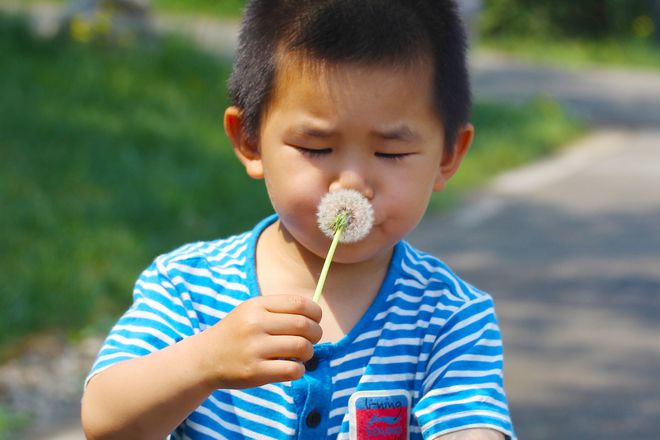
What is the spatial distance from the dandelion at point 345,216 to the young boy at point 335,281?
0.06ft

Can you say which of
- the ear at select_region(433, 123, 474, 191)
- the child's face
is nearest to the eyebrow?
the child's face

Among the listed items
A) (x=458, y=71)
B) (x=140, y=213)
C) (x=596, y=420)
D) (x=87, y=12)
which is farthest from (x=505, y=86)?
(x=458, y=71)

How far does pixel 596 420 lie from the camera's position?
377cm

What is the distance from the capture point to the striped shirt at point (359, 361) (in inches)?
69.0

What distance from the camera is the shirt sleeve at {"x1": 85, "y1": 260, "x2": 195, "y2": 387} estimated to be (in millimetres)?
1760

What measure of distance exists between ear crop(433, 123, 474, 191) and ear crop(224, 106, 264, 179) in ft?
0.94

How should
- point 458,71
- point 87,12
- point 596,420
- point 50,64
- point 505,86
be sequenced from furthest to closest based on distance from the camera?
point 505,86 → point 87,12 → point 50,64 → point 596,420 → point 458,71

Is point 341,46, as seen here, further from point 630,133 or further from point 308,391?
point 630,133

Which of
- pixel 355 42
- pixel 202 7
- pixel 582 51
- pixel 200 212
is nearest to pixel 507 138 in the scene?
pixel 200 212

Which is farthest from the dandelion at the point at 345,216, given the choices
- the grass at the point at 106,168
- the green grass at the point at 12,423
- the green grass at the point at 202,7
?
the green grass at the point at 202,7

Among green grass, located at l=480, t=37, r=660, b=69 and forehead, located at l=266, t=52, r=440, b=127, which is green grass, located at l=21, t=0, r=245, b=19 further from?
forehead, located at l=266, t=52, r=440, b=127

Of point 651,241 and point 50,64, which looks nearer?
point 651,241

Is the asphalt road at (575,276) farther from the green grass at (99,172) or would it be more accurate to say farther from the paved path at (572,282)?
the green grass at (99,172)

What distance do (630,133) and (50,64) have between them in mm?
4620
